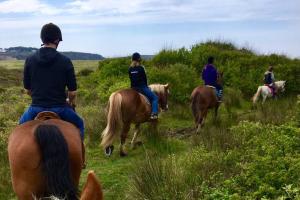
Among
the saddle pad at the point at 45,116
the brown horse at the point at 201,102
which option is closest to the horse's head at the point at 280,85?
the brown horse at the point at 201,102

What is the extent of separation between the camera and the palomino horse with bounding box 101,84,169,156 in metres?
10.7

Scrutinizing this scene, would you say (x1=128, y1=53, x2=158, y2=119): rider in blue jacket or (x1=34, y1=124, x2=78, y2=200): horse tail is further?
(x1=128, y1=53, x2=158, y2=119): rider in blue jacket

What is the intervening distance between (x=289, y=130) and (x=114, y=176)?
3.66 metres

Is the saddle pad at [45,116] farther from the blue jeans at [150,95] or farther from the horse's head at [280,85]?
the horse's head at [280,85]

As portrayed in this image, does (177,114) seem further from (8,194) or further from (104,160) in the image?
(8,194)

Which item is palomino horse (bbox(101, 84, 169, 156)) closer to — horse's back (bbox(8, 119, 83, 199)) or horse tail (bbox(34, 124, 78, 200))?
horse's back (bbox(8, 119, 83, 199))

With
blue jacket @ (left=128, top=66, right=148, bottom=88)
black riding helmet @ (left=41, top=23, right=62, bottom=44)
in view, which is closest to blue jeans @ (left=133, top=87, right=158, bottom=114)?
blue jacket @ (left=128, top=66, right=148, bottom=88)

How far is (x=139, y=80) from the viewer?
11.6 m

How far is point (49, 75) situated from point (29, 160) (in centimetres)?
124

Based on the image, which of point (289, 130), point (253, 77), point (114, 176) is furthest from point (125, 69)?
point (289, 130)

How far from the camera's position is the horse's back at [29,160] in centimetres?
444

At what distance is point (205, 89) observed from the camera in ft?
48.7

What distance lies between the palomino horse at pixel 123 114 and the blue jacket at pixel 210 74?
11.2ft

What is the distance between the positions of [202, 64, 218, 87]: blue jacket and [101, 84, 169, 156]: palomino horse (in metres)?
3.41
